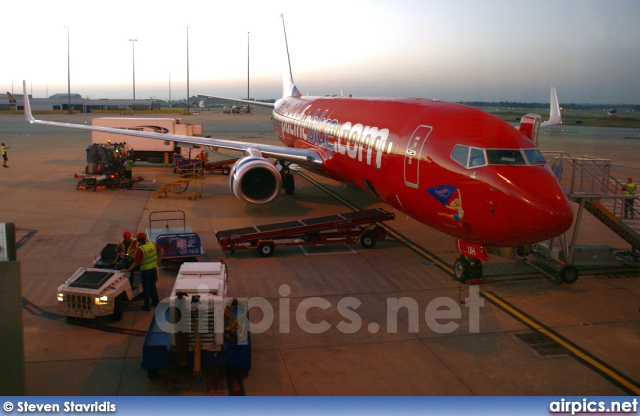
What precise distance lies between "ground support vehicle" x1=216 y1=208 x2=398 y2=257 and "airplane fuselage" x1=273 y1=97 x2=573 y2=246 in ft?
3.47

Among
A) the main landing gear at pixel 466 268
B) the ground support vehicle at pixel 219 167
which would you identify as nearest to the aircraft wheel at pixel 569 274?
the main landing gear at pixel 466 268

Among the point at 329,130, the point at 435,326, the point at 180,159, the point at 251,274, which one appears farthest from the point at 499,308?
the point at 180,159

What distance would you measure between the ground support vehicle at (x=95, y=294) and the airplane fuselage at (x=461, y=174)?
22.1ft

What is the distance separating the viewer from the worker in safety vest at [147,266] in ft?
37.7

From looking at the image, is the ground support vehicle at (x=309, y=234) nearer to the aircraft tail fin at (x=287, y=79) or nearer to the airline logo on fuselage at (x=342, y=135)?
the airline logo on fuselage at (x=342, y=135)

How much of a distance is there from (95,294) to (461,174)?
763 centimetres

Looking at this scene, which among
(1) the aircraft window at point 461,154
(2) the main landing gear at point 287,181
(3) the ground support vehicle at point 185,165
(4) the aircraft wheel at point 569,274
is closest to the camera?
(1) the aircraft window at point 461,154

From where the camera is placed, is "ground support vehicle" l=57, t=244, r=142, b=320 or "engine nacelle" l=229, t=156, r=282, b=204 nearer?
"ground support vehicle" l=57, t=244, r=142, b=320

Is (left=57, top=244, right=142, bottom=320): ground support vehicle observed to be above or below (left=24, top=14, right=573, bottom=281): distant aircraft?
below

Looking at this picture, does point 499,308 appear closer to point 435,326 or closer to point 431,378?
point 435,326

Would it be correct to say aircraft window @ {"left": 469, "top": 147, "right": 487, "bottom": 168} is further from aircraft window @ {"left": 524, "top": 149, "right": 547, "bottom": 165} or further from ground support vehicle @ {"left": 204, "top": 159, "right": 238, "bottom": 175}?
ground support vehicle @ {"left": 204, "top": 159, "right": 238, "bottom": 175}

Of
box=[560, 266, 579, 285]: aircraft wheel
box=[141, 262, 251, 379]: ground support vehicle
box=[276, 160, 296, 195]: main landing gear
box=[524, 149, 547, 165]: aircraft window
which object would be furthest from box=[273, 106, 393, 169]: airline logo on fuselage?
box=[141, 262, 251, 379]: ground support vehicle

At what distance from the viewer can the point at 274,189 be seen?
19516 millimetres

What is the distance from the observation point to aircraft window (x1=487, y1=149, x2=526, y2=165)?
1150 centimetres
